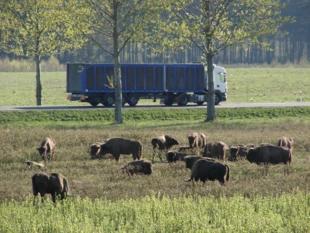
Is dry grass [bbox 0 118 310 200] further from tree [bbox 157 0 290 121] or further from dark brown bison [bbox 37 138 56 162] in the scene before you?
tree [bbox 157 0 290 121]

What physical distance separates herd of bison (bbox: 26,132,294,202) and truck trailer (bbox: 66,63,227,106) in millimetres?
24192

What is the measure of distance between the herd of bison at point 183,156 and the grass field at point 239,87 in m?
34.6

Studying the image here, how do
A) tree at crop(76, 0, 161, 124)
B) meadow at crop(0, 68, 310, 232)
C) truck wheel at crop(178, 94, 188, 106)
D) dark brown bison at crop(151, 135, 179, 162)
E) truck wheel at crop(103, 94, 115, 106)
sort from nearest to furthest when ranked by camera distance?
→ meadow at crop(0, 68, 310, 232) → dark brown bison at crop(151, 135, 179, 162) → tree at crop(76, 0, 161, 124) → truck wheel at crop(103, 94, 115, 106) → truck wheel at crop(178, 94, 188, 106)

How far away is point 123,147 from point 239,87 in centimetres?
6082

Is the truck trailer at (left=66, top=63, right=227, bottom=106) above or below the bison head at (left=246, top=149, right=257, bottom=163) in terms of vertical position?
above

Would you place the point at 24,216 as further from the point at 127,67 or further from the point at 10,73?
the point at 10,73

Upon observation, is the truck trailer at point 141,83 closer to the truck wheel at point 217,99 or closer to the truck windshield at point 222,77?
the truck wheel at point 217,99

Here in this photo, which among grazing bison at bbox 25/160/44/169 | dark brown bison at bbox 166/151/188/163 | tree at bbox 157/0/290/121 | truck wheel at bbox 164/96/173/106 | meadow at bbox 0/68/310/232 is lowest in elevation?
meadow at bbox 0/68/310/232

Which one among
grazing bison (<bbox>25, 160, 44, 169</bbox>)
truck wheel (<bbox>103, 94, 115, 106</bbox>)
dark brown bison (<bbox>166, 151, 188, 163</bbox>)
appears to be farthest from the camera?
truck wheel (<bbox>103, 94, 115, 106</bbox>)

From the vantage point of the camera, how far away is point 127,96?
183 ft

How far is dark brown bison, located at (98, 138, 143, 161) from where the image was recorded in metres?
27.7

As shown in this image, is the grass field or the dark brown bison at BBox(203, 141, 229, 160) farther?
the grass field

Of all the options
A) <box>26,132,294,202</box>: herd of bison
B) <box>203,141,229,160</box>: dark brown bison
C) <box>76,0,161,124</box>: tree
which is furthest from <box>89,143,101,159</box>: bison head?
<box>76,0,161,124</box>: tree

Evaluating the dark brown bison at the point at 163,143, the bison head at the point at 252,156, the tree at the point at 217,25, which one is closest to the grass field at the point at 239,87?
the tree at the point at 217,25
